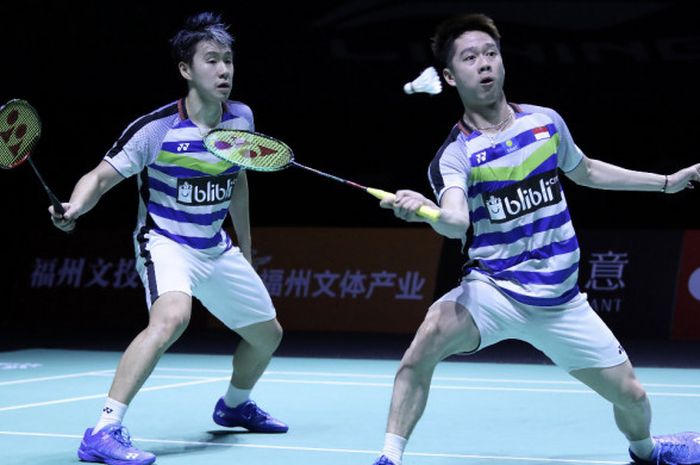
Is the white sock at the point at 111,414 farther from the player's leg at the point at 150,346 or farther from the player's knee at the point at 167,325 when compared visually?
the player's knee at the point at 167,325

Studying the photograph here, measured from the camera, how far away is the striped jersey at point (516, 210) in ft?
13.4

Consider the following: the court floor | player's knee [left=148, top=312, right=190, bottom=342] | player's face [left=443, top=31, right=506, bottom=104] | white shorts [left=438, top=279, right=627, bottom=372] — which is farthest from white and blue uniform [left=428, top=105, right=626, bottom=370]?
player's knee [left=148, top=312, right=190, bottom=342]

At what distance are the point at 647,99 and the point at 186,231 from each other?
24.0 feet

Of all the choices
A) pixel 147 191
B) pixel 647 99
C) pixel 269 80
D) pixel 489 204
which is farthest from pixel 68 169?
pixel 489 204

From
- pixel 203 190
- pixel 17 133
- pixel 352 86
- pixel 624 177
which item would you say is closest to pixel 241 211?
pixel 203 190

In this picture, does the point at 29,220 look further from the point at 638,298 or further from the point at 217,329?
the point at 638,298

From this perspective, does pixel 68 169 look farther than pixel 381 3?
Yes

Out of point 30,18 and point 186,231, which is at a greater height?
point 30,18

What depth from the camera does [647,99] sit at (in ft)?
37.2

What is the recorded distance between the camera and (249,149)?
15.4 ft

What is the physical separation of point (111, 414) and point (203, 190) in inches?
39.9

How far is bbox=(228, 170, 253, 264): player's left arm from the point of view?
534 centimetres

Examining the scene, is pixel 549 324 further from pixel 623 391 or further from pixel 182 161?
pixel 182 161

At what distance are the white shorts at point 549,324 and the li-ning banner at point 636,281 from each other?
6.23 m
